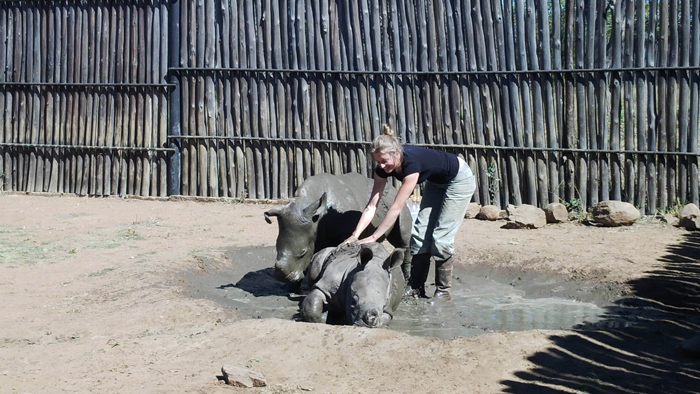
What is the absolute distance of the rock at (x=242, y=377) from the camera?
17.1 ft

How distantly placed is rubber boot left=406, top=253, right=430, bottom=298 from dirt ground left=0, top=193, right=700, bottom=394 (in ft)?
4.45

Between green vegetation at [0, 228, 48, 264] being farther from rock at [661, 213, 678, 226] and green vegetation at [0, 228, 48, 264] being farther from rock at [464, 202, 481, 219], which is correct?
rock at [661, 213, 678, 226]

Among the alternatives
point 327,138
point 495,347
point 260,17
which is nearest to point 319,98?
point 327,138

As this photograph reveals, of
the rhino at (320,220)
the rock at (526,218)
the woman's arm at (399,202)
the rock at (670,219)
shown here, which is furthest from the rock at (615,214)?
the woman's arm at (399,202)

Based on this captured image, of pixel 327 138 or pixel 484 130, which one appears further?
pixel 327 138

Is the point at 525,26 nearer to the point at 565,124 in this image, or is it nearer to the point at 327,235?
the point at 565,124

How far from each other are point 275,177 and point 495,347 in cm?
877

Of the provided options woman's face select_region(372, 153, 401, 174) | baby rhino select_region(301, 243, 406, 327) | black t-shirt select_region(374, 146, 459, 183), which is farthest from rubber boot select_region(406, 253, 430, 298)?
woman's face select_region(372, 153, 401, 174)

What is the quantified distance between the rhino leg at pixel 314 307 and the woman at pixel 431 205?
2.16 ft

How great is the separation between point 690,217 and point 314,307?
19.6ft

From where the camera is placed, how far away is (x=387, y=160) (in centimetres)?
749

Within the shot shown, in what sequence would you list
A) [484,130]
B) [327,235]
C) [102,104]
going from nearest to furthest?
[327,235], [484,130], [102,104]

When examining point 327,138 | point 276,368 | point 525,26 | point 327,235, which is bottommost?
point 276,368

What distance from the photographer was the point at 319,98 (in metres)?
13.9
